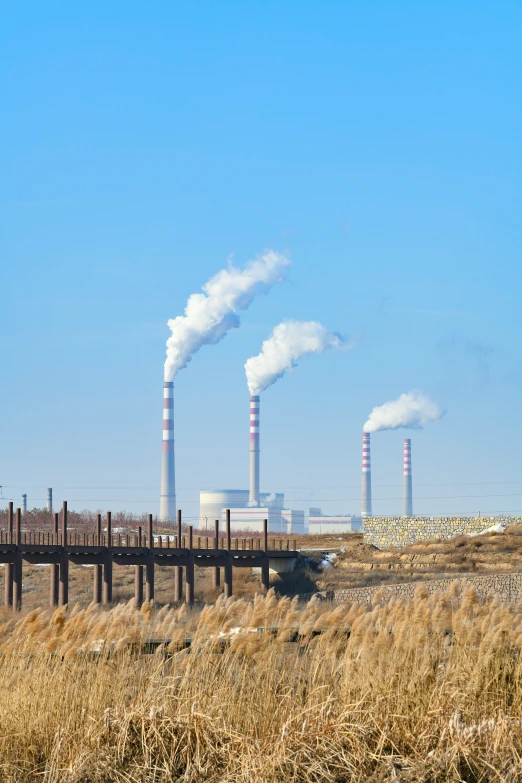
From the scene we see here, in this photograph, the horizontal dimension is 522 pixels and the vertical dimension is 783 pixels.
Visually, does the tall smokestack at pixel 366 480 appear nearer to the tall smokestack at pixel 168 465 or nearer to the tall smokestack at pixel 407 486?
the tall smokestack at pixel 407 486

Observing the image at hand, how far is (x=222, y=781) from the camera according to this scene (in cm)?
671

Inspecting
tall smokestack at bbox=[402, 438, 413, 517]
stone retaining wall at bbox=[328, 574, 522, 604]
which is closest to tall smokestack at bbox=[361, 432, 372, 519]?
tall smokestack at bbox=[402, 438, 413, 517]

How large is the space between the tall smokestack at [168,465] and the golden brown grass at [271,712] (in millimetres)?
108494

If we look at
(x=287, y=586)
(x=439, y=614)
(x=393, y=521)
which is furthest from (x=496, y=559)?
(x=439, y=614)

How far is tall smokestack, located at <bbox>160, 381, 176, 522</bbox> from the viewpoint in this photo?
119m

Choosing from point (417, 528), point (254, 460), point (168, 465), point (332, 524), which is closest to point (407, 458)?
point (332, 524)

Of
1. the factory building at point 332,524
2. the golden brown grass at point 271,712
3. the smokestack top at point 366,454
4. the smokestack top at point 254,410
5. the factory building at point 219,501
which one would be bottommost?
the factory building at point 332,524

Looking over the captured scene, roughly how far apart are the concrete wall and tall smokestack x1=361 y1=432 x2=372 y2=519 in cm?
7963

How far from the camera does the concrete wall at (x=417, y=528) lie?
5381 cm

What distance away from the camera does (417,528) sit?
→ 54781 millimetres

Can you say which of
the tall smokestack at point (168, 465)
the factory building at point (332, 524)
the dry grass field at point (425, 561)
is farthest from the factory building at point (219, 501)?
the dry grass field at point (425, 561)

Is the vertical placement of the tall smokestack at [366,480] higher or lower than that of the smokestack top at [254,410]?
lower

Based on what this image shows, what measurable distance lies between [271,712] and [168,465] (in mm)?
118845

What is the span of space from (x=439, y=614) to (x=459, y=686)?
386 cm
